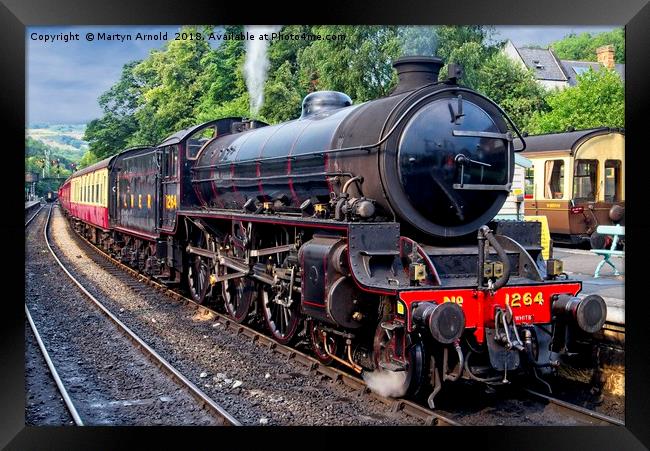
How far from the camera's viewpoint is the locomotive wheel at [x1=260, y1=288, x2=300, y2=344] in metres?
7.84

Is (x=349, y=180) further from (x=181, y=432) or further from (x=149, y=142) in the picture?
(x=149, y=142)

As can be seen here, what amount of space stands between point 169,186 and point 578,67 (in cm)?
743

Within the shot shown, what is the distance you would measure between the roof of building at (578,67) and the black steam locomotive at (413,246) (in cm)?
119

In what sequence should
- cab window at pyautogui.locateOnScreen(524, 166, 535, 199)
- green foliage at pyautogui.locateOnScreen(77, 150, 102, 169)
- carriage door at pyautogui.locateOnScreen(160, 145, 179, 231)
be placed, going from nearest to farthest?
1. carriage door at pyautogui.locateOnScreen(160, 145, 179, 231)
2. cab window at pyautogui.locateOnScreen(524, 166, 535, 199)
3. green foliage at pyautogui.locateOnScreen(77, 150, 102, 169)

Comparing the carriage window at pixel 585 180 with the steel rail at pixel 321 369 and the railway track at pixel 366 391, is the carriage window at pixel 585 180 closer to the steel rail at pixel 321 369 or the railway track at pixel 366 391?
→ the railway track at pixel 366 391

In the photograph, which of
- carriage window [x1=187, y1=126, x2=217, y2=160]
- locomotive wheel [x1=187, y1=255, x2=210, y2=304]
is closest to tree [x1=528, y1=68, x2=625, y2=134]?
carriage window [x1=187, y1=126, x2=217, y2=160]

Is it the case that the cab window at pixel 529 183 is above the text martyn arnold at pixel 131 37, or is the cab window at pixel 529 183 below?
below

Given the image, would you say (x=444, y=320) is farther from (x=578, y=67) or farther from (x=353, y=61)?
(x=353, y=61)

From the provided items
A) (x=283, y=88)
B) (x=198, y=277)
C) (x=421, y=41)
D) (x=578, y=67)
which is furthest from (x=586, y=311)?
(x=283, y=88)

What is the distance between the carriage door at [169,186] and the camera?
38.9 ft

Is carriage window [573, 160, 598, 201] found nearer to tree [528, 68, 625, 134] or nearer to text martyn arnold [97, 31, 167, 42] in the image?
tree [528, 68, 625, 134]

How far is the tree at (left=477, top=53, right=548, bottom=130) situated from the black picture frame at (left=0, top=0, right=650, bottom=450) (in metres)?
5.20

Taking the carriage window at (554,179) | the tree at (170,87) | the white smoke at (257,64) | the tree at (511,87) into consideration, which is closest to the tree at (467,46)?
the tree at (511,87)

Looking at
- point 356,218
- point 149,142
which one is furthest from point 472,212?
point 149,142
